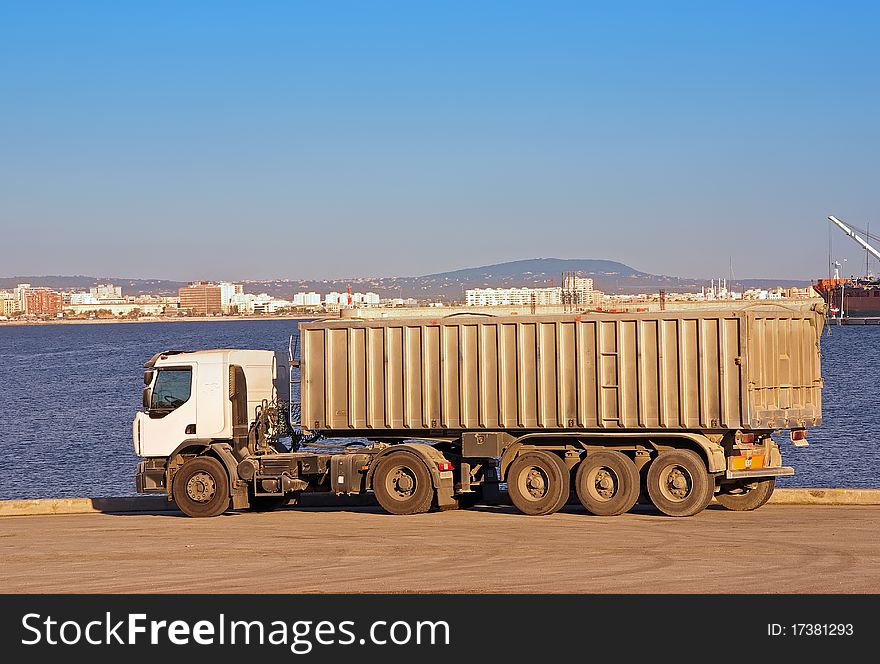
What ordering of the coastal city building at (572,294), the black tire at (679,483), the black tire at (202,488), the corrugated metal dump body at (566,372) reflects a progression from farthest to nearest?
the coastal city building at (572,294) < the black tire at (202,488) < the corrugated metal dump body at (566,372) < the black tire at (679,483)

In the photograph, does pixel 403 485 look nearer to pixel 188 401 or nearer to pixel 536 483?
pixel 536 483

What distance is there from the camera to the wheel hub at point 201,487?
21359mm

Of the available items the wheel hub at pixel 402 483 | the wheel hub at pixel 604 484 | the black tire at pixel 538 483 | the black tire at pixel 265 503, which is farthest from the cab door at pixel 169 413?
the wheel hub at pixel 604 484

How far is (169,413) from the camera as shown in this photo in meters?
21.6

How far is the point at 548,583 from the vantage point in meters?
14.2

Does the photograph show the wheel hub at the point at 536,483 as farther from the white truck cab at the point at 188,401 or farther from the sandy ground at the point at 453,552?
the white truck cab at the point at 188,401

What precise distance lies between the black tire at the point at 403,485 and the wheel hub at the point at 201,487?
276 centimetres

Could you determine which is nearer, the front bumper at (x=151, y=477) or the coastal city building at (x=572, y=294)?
the front bumper at (x=151, y=477)

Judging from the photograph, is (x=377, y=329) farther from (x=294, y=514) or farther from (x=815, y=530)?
(x=815, y=530)

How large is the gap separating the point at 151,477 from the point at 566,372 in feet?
23.3

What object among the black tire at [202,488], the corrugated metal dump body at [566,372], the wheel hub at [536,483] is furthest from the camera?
the black tire at [202,488]

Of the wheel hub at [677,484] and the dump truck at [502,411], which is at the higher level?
the dump truck at [502,411]
